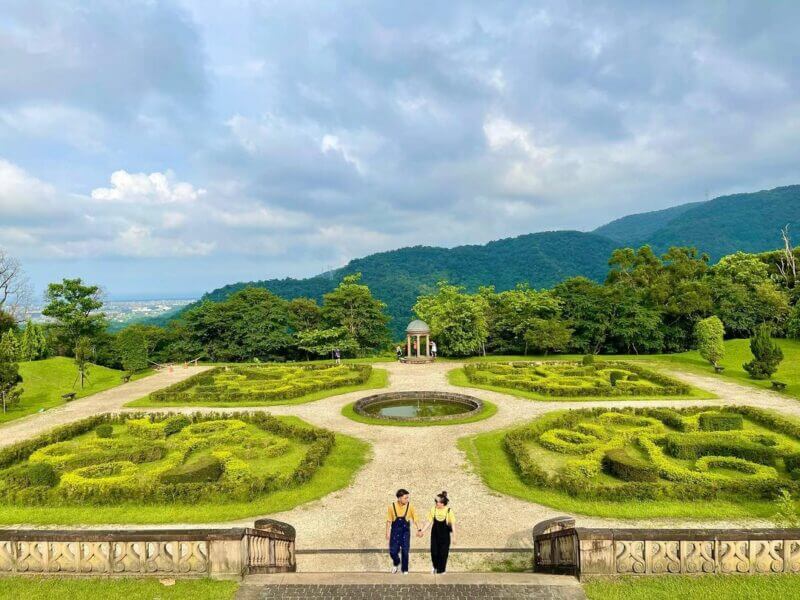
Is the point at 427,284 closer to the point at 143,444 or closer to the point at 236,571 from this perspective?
the point at 143,444

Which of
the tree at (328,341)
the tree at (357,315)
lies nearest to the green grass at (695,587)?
the tree at (328,341)

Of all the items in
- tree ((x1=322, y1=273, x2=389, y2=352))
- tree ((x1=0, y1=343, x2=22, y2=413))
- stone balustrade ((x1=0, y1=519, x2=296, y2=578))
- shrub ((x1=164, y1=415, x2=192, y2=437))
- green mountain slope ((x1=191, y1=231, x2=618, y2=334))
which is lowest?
shrub ((x1=164, y1=415, x2=192, y2=437))

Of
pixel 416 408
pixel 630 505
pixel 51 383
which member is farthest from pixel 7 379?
pixel 630 505

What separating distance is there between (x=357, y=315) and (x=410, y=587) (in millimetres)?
45582

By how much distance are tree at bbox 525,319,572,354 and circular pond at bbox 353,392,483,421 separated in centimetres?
1812

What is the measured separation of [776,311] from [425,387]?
126 ft

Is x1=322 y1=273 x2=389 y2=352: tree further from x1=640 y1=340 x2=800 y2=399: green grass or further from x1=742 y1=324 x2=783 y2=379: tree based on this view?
x1=742 y1=324 x2=783 y2=379: tree

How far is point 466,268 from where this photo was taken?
535 ft

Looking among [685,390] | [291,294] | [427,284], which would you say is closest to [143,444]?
[685,390]

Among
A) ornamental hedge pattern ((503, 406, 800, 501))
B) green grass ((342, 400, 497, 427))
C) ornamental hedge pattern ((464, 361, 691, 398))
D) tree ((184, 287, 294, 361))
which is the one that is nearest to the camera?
ornamental hedge pattern ((503, 406, 800, 501))

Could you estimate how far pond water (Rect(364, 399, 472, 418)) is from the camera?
24844 millimetres

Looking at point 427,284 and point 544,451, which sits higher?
point 427,284

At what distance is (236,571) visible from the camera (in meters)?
8.30

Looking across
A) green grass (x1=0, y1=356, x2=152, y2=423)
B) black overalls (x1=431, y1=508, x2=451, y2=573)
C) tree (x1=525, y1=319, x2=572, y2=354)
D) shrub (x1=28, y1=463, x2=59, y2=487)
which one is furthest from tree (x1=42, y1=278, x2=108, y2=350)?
black overalls (x1=431, y1=508, x2=451, y2=573)
